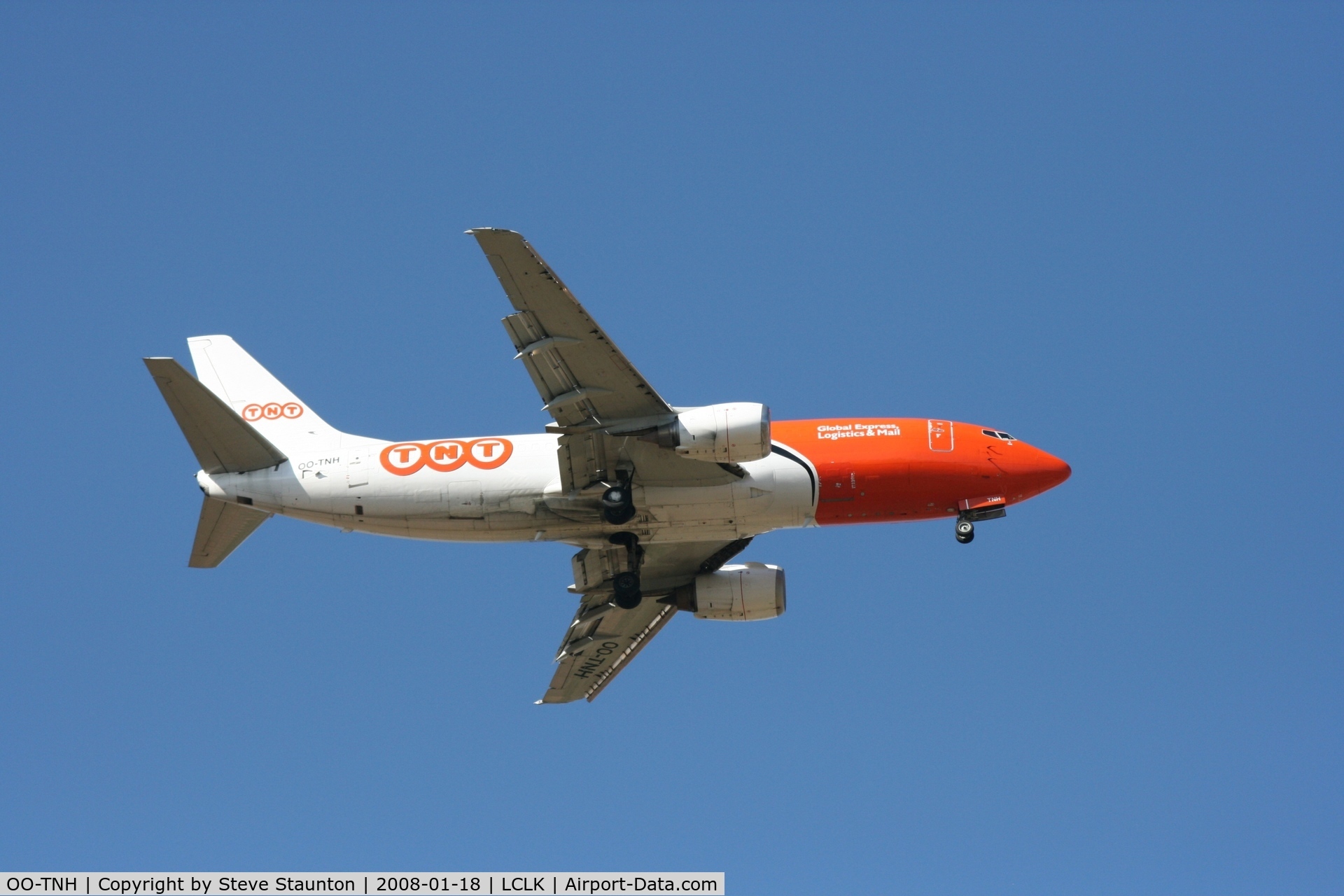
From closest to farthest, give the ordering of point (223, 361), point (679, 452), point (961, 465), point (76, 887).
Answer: point (76, 887) < point (679, 452) < point (961, 465) < point (223, 361)

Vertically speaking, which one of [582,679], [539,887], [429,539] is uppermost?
[429,539]

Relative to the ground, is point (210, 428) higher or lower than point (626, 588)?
higher

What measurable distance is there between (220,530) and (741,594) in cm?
1553

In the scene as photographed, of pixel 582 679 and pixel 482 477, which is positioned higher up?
pixel 482 477

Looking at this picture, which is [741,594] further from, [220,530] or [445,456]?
[220,530]

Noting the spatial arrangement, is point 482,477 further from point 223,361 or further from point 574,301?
point 223,361

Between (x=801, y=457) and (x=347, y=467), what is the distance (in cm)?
1234

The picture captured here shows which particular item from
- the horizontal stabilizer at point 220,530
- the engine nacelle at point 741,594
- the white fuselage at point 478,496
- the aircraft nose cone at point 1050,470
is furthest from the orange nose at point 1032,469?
the horizontal stabilizer at point 220,530

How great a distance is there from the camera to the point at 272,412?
145 ft

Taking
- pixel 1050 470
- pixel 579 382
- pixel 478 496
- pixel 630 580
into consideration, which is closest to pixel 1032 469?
pixel 1050 470

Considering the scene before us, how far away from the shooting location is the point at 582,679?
49062mm

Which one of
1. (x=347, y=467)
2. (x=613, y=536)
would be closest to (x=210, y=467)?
(x=347, y=467)

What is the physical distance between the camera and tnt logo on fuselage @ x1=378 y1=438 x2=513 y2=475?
4041cm

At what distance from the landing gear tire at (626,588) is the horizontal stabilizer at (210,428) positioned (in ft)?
32.4
